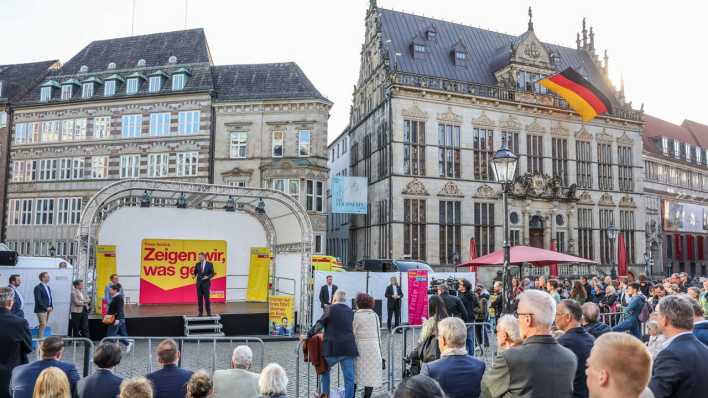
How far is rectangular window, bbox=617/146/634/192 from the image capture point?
42.2 meters

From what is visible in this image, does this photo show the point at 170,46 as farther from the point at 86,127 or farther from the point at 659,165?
the point at 659,165

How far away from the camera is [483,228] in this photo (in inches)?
1437

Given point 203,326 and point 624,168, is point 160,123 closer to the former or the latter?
point 203,326

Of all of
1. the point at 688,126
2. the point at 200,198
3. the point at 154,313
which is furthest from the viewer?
the point at 688,126

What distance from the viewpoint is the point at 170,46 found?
133 ft

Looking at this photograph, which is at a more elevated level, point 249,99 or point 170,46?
point 170,46

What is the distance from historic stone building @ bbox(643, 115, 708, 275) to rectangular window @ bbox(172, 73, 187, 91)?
4306cm

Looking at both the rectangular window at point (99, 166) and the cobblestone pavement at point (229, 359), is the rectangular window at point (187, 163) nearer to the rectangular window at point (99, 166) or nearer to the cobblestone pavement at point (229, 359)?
the rectangular window at point (99, 166)

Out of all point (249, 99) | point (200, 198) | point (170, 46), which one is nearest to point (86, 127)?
point (170, 46)

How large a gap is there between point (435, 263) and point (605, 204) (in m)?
15.2

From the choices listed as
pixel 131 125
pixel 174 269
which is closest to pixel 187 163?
pixel 131 125

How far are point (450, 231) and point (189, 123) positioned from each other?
18268 millimetres

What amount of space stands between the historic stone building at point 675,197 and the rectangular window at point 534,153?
20.7 m

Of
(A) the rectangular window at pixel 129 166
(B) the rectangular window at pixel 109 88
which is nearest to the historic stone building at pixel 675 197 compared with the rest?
(A) the rectangular window at pixel 129 166
